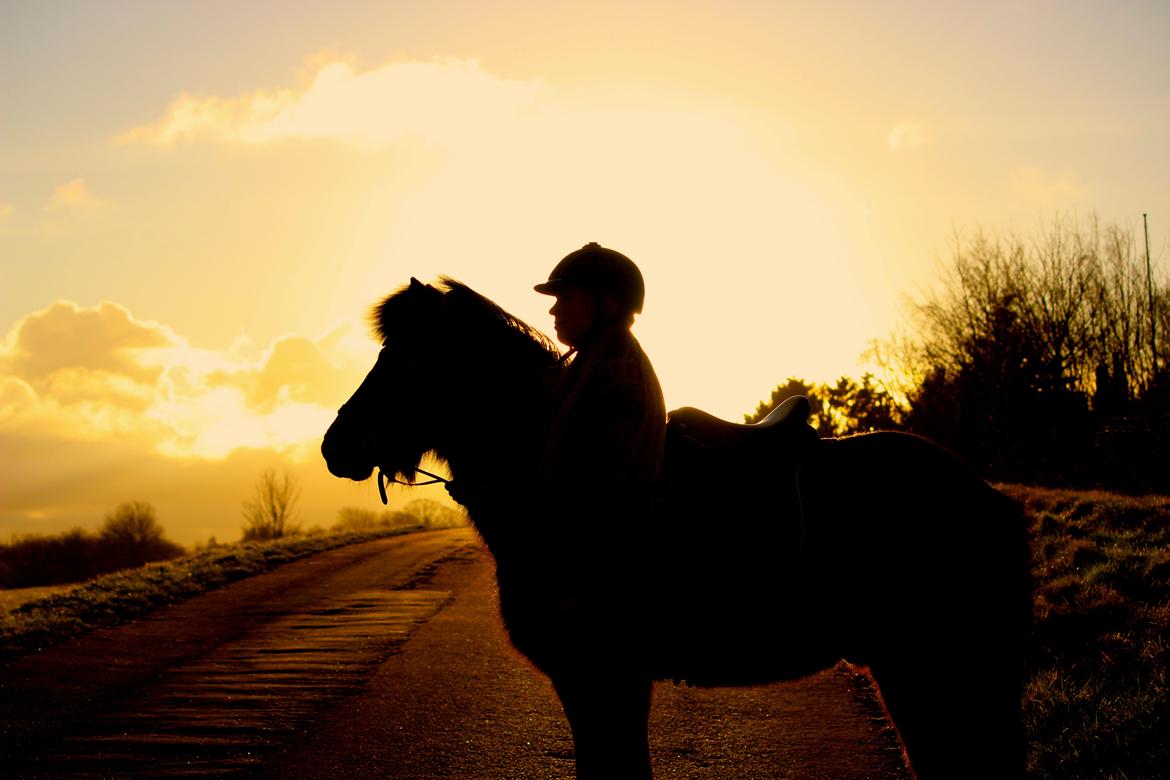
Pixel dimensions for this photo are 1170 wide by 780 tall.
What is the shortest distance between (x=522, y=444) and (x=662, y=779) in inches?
110

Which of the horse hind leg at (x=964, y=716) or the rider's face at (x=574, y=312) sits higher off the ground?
the rider's face at (x=574, y=312)

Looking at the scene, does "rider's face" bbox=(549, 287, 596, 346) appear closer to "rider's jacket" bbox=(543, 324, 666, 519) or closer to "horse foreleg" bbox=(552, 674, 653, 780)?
"rider's jacket" bbox=(543, 324, 666, 519)

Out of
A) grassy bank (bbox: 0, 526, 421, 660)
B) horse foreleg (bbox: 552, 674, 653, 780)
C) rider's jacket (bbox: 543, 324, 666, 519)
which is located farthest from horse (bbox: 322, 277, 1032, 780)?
grassy bank (bbox: 0, 526, 421, 660)

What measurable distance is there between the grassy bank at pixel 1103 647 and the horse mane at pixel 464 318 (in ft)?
12.7

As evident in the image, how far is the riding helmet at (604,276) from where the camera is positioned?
13.3 feet

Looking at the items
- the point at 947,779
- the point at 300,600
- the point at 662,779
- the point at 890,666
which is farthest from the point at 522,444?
the point at 300,600

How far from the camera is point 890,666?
400 centimetres

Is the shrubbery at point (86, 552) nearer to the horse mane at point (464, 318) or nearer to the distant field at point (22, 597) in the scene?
the distant field at point (22, 597)

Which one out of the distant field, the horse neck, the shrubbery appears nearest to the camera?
the horse neck

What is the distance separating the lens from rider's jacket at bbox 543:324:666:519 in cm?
367

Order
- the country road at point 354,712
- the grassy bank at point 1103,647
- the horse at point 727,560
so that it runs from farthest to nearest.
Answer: the country road at point 354,712
the grassy bank at point 1103,647
the horse at point 727,560

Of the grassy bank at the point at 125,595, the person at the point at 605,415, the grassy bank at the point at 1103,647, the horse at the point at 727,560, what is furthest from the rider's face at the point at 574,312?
the grassy bank at the point at 125,595

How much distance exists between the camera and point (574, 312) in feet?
13.4

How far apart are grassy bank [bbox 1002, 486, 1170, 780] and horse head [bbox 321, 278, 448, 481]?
414 centimetres
